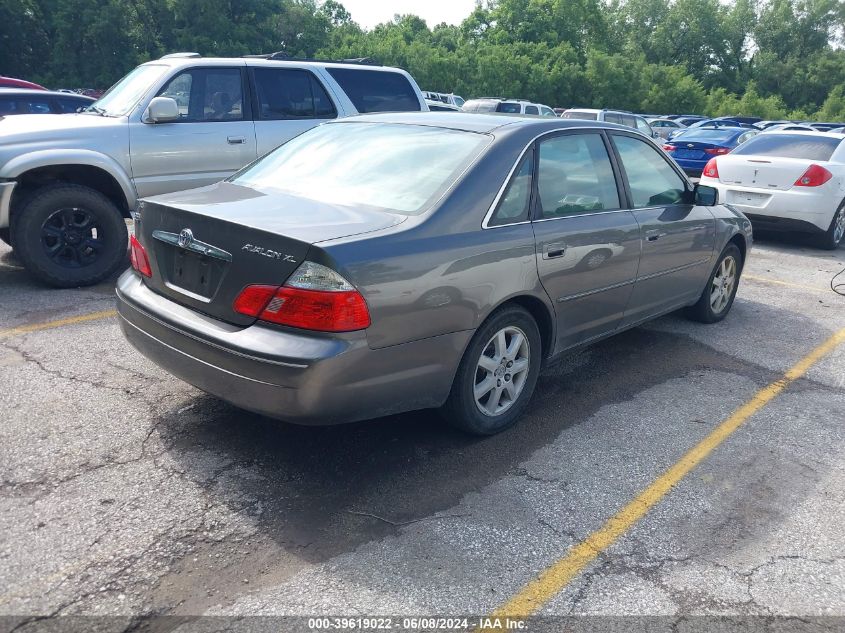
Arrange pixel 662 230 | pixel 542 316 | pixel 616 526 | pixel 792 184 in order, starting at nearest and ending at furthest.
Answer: pixel 616 526
pixel 542 316
pixel 662 230
pixel 792 184

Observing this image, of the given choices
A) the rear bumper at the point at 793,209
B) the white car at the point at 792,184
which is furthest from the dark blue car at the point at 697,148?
the rear bumper at the point at 793,209

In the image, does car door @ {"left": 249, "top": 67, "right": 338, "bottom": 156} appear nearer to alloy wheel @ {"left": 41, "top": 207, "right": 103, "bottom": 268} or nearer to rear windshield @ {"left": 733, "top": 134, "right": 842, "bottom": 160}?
alloy wheel @ {"left": 41, "top": 207, "right": 103, "bottom": 268}

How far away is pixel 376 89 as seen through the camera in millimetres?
8133

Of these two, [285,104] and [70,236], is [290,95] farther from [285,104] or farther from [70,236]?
[70,236]

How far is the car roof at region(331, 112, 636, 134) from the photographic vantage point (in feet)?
13.3

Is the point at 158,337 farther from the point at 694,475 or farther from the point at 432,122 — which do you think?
the point at 694,475

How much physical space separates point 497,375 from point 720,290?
3188 mm

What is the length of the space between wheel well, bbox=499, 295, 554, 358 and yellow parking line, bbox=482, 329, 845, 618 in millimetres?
939

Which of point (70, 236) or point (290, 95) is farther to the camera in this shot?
point (290, 95)

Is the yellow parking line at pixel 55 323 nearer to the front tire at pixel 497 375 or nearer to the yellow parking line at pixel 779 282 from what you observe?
the front tire at pixel 497 375

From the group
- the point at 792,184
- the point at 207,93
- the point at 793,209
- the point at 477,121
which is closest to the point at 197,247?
the point at 477,121

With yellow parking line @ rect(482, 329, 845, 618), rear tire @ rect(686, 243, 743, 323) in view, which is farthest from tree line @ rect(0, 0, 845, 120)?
yellow parking line @ rect(482, 329, 845, 618)

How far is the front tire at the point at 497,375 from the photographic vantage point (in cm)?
358

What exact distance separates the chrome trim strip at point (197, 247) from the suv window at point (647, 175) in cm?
274
